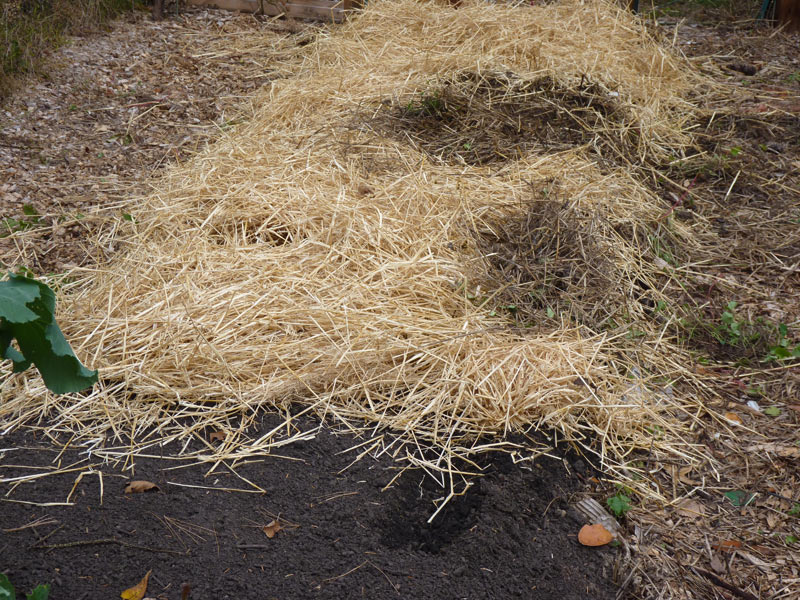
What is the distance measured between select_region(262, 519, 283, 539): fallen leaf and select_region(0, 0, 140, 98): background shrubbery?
4.20 m

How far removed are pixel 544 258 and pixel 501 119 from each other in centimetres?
142

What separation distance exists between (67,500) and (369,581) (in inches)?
36.6

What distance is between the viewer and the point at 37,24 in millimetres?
5688

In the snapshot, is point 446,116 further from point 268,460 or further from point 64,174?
point 268,460

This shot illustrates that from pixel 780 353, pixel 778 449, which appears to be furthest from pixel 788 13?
pixel 778 449

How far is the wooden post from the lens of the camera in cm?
579

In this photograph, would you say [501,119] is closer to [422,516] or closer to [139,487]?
[422,516]

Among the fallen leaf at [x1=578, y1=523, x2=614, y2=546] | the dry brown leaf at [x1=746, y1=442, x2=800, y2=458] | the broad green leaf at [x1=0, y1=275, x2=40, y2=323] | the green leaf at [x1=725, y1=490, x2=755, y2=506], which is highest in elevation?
the broad green leaf at [x1=0, y1=275, x2=40, y2=323]

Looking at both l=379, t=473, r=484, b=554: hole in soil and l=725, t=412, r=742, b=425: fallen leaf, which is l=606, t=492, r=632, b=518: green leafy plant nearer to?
l=379, t=473, r=484, b=554: hole in soil

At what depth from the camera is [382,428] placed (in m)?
2.46

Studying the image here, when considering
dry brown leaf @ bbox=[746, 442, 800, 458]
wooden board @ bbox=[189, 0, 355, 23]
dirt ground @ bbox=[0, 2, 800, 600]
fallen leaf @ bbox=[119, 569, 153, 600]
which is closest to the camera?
fallen leaf @ bbox=[119, 569, 153, 600]

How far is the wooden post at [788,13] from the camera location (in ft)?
19.0

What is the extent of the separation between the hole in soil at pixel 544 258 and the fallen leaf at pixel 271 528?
4.44 ft

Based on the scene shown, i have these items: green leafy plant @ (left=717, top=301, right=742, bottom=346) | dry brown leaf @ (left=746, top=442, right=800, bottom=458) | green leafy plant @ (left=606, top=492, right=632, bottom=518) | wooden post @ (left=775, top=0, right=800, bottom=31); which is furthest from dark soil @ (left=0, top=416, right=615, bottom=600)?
wooden post @ (left=775, top=0, right=800, bottom=31)
